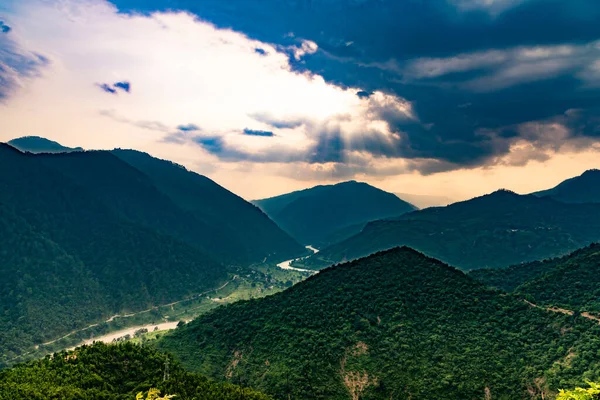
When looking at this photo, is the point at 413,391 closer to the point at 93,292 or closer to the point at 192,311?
the point at 192,311

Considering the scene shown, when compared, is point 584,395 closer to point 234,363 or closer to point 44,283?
point 234,363

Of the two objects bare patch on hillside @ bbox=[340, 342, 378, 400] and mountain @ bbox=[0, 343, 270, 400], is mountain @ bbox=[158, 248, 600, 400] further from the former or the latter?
mountain @ bbox=[0, 343, 270, 400]

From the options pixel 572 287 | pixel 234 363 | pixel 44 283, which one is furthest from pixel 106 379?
pixel 44 283

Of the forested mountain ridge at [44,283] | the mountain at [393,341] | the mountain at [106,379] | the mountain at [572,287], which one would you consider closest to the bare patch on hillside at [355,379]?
the mountain at [393,341]

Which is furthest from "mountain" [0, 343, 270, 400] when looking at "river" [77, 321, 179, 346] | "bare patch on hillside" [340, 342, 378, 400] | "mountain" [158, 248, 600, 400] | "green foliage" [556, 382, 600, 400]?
"river" [77, 321, 179, 346]

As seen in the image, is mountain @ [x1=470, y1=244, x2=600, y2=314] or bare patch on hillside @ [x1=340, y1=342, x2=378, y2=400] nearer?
bare patch on hillside @ [x1=340, y1=342, x2=378, y2=400]

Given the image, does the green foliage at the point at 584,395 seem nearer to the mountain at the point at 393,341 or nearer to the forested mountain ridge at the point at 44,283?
the mountain at the point at 393,341
